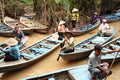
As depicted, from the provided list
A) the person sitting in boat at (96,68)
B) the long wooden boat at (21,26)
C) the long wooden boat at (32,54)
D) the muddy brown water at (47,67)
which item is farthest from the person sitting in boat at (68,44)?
the long wooden boat at (21,26)

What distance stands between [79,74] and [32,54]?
3246 mm

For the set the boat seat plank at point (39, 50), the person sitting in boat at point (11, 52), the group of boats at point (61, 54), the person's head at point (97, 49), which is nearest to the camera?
the person's head at point (97, 49)

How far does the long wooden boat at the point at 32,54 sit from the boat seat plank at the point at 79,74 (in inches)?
86.8

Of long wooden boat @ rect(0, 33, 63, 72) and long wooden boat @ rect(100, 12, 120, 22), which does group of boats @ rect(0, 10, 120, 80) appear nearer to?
long wooden boat @ rect(0, 33, 63, 72)

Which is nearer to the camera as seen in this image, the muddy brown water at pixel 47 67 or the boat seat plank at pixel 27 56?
the muddy brown water at pixel 47 67

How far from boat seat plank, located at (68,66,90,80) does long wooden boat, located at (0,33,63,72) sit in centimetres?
220

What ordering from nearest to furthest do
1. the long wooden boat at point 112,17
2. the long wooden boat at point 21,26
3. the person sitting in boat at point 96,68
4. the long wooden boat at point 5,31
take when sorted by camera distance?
the person sitting in boat at point 96,68, the long wooden boat at point 5,31, the long wooden boat at point 21,26, the long wooden boat at point 112,17

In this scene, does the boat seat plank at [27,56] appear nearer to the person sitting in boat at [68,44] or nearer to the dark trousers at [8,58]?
the dark trousers at [8,58]

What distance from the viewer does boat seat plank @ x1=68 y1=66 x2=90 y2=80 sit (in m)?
7.00

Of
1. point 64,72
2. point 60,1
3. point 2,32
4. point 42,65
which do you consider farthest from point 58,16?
point 64,72

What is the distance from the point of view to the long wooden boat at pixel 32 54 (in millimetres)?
8411

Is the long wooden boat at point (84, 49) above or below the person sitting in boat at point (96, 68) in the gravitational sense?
below

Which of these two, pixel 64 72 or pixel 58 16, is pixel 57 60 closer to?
pixel 64 72

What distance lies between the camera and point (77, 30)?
14.0 meters
